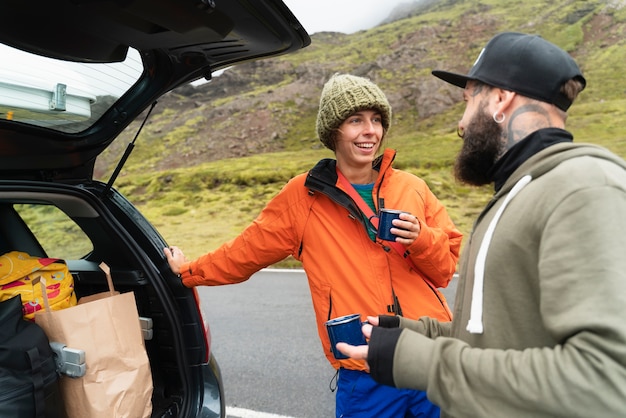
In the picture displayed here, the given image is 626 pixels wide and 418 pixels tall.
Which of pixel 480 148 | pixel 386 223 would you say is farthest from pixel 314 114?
pixel 480 148

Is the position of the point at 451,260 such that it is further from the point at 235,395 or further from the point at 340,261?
the point at 235,395

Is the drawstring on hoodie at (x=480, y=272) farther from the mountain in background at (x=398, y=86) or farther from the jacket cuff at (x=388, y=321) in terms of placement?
the mountain in background at (x=398, y=86)

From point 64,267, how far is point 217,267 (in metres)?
0.68

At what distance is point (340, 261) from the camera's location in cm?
180

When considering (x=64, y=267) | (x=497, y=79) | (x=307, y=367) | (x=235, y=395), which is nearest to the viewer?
(x=497, y=79)

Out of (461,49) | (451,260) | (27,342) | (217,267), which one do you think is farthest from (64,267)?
(461,49)

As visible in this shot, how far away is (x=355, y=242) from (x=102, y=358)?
107 cm

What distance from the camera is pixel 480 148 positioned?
3.98ft

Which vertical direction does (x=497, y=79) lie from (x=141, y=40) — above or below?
Answer: below

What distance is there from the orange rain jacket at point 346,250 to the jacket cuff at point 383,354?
0.64 metres

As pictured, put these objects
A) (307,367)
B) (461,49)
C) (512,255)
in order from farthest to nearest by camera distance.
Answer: (461,49) → (307,367) → (512,255)

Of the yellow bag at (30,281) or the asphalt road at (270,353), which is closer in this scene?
the yellow bag at (30,281)

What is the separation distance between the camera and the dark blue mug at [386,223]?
163 cm

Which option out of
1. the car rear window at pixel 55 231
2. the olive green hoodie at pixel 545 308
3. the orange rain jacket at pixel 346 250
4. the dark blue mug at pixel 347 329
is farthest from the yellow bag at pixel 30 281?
the olive green hoodie at pixel 545 308
